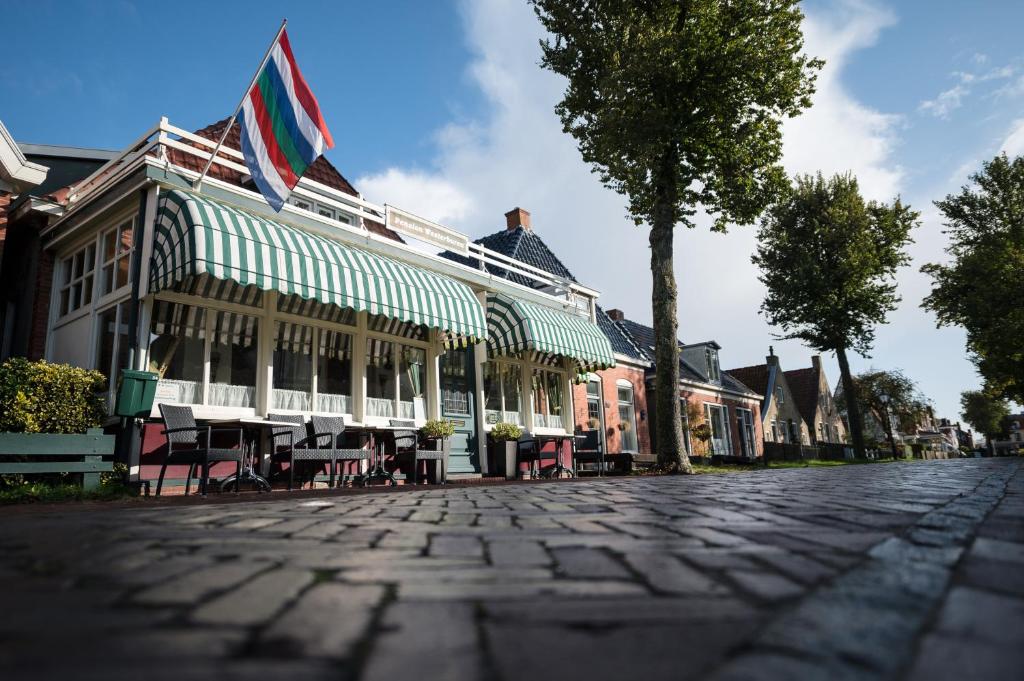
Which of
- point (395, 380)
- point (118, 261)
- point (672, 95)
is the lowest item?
point (395, 380)

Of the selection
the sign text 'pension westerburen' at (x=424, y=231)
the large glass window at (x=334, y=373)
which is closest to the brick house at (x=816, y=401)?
the sign text 'pension westerburen' at (x=424, y=231)

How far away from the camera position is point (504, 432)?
495 inches

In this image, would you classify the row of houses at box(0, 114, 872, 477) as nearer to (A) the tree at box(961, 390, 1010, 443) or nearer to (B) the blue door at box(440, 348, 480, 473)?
(B) the blue door at box(440, 348, 480, 473)

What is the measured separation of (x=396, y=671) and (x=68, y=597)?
1.11 metres

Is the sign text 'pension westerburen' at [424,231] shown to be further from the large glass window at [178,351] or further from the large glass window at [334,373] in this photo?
the large glass window at [178,351]

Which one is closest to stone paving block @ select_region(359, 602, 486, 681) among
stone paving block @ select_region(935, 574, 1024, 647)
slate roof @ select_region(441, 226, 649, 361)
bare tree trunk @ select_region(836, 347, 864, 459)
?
stone paving block @ select_region(935, 574, 1024, 647)

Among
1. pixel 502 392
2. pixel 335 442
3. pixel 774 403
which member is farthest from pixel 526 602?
pixel 774 403

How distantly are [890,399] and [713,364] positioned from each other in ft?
55.8

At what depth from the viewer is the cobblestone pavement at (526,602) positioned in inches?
40.2

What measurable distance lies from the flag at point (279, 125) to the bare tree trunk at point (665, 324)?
7.86 meters

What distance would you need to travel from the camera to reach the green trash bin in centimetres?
738

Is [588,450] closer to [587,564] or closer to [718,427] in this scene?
[587,564]

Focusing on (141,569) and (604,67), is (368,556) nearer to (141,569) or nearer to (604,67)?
(141,569)

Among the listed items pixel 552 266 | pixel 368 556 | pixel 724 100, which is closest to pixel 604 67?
pixel 724 100
